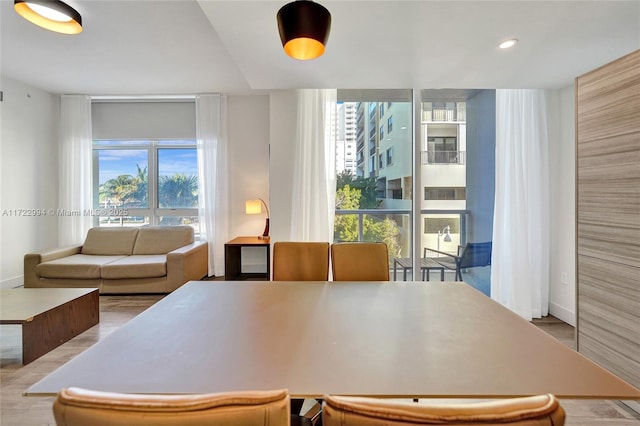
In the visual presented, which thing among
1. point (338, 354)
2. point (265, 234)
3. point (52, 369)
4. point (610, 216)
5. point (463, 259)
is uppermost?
point (610, 216)

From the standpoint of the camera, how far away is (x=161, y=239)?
4445 mm

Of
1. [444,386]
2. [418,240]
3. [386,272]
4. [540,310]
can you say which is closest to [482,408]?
[444,386]

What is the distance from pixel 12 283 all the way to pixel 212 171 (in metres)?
3.03

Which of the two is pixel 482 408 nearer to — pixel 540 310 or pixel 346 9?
pixel 346 9

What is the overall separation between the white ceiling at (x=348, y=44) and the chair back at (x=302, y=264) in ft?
5.04

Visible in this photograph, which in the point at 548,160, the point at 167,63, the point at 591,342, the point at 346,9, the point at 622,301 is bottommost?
the point at 591,342

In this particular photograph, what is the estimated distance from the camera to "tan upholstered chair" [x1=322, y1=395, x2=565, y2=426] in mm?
486

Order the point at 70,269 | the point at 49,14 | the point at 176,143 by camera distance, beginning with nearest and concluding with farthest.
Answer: the point at 49,14
the point at 70,269
the point at 176,143

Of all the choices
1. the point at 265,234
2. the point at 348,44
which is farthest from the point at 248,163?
the point at 348,44

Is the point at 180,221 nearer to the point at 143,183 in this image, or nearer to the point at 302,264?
the point at 143,183

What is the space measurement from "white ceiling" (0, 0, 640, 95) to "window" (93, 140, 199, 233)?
47.7 inches

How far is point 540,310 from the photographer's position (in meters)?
3.28

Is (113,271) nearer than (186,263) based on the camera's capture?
Yes

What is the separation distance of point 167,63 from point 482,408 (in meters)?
4.21
